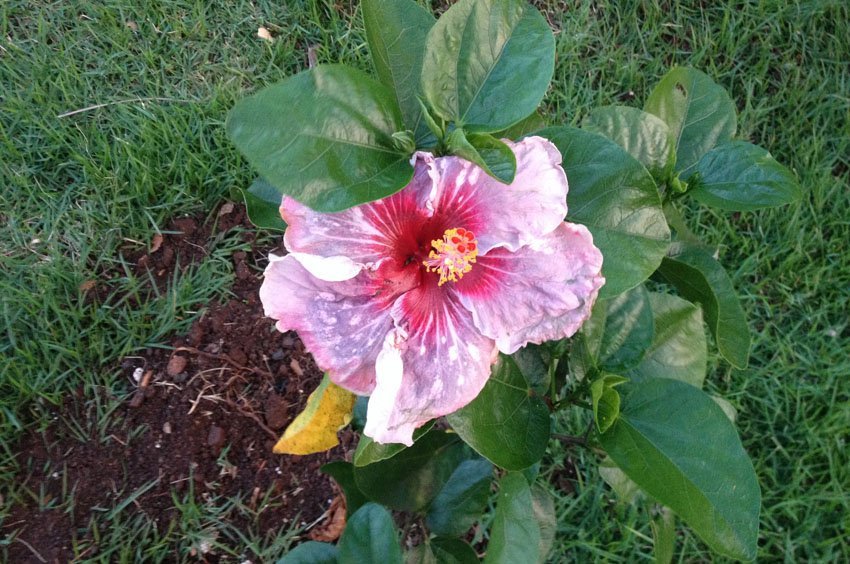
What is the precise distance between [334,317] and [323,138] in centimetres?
26

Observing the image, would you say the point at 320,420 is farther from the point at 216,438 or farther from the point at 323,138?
the point at 216,438

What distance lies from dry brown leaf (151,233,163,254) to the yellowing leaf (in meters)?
1.46

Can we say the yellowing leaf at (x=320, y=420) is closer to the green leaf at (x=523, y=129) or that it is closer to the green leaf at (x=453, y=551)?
the green leaf at (x=453, y=551)

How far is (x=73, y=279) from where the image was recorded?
2.40 metres

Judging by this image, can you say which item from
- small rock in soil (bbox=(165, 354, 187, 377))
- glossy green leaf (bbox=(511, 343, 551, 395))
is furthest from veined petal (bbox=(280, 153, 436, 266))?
small rock in soil (bbox=(165, 354, 187, 377))

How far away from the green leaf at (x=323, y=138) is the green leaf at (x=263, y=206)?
0.24m

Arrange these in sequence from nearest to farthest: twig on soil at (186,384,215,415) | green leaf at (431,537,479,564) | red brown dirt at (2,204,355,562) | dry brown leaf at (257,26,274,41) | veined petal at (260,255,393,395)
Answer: veined petal at (260,255,393,395)
green leaf at (431,537,479,564)
red brown dirt at (2,204,355,562)
twig on soil at (186,384,215,415)
dry brown leaf at (257,26,274,41)

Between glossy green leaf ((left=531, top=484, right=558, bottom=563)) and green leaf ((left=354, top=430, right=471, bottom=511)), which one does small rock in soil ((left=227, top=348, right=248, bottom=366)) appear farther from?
glossy green leaf ((left=531, top=484, right=558, bottom=563))

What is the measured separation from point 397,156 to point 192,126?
1861 millimetres

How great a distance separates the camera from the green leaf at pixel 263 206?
121cm

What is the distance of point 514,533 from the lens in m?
1.15

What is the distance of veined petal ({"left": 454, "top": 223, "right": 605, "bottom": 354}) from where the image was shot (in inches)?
39.6

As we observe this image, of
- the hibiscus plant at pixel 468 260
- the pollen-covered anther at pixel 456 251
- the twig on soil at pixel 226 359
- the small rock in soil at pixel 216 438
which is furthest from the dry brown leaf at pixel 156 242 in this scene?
the pollen-covered anther at pixel 456 251

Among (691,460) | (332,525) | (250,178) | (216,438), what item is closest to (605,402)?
(691,460)
